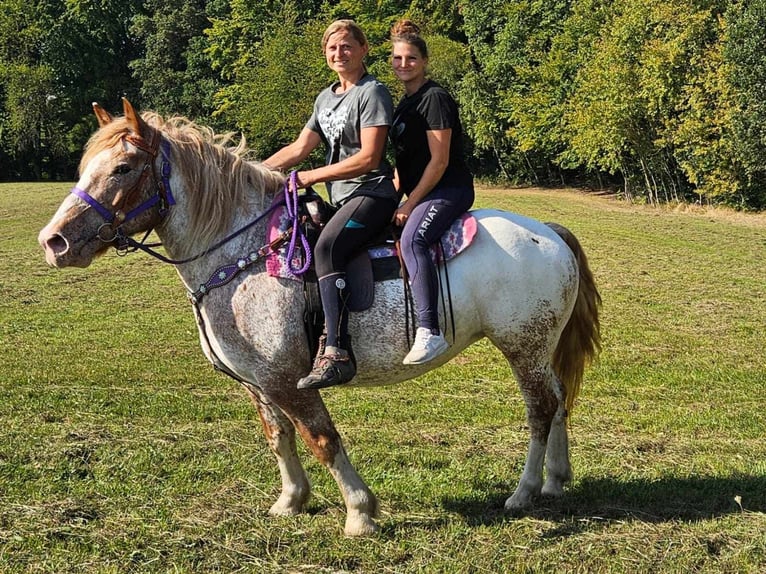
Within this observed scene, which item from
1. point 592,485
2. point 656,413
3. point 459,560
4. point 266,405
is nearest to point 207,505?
point 266,405

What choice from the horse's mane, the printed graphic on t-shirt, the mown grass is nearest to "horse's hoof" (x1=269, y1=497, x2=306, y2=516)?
the mown grass

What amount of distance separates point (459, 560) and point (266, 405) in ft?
5.16

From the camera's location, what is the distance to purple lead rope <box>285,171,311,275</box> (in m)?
4.07

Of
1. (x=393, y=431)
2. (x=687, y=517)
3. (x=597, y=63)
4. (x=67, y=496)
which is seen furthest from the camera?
(x=597, y=63)

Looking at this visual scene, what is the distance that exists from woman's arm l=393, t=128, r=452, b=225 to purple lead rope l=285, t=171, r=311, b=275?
0.58m

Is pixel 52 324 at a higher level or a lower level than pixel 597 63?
lower

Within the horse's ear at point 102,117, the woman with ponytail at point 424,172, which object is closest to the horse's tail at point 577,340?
the woman with ponytail at point 424,172

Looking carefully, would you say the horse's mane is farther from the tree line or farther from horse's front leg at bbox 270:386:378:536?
the tree line

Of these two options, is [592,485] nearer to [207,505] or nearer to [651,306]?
[207,505]

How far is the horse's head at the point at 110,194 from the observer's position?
3.72 metres

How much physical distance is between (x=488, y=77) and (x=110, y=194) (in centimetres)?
4262

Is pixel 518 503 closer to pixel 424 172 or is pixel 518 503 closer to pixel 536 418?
pixel 536 418

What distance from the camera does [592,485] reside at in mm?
5043

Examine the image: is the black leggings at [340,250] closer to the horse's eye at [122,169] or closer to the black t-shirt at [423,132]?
the black t-shirt at [423,132]
